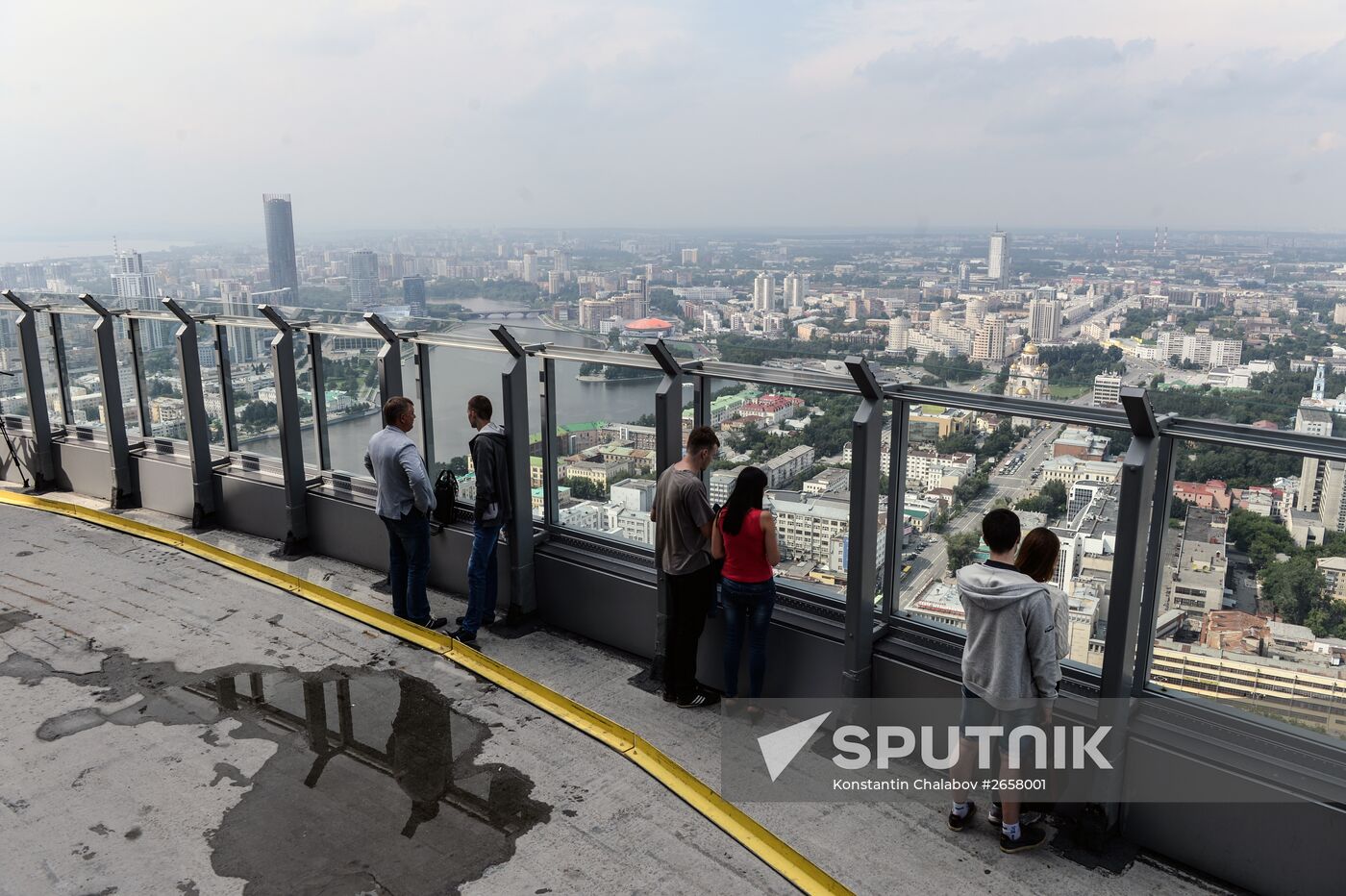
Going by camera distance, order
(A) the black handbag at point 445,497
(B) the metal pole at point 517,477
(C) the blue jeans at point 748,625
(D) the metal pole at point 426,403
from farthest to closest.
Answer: (D) the metal pole at point 426,403 < (A) the black handbag at point 445,497 < (B) the metal pole at point 517,477 < (C) the blue jeans at point 748,625

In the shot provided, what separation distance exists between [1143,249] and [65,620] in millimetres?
13389

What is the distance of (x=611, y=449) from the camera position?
705cm

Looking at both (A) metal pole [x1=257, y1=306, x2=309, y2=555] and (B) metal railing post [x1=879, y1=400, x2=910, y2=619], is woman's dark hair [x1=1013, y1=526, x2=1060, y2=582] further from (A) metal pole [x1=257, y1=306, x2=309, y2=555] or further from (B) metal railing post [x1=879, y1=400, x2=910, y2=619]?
(A) metal pole [x1=257, y1=306, x2=309, y2=555]

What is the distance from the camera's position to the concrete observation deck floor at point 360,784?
4.46 meters

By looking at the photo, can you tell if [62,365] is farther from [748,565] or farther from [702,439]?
[748,565]

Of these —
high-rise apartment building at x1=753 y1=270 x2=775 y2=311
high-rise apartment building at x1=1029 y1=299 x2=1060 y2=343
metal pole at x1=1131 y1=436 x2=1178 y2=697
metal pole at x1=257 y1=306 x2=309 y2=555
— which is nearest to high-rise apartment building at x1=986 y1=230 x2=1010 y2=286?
high-rise apartment building at x1=753 y1=270 x2=775 y2=311

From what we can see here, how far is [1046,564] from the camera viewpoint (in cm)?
446

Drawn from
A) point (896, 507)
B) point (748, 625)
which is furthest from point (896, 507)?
point (748, 625)

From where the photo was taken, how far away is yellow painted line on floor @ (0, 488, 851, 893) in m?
4.64

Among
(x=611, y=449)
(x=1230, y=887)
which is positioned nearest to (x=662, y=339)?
(x=611, y=449)

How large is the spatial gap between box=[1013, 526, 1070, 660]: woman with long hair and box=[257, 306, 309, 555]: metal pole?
694cm

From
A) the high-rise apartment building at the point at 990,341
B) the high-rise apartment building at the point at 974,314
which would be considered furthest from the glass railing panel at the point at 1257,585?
the high-rise apartment building at the point at 974,314

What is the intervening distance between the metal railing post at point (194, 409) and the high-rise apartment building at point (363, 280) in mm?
1684

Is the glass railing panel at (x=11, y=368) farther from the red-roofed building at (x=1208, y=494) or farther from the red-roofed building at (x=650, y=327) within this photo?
the red-roofed building at (x=1208, y=494)
